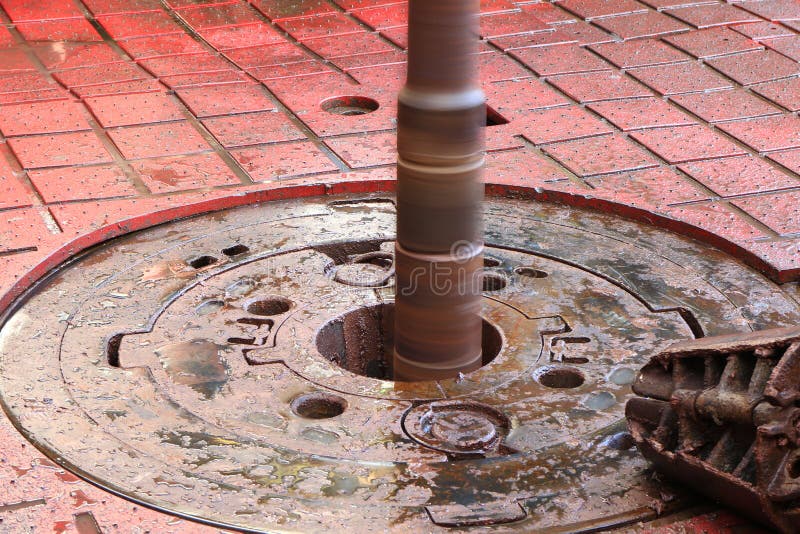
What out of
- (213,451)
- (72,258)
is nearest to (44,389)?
(213,451)

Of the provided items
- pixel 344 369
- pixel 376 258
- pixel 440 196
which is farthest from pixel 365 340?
pixel 440 196

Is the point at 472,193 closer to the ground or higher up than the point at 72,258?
higher up

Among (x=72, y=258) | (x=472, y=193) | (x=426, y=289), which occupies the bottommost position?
(x=72, y=258)

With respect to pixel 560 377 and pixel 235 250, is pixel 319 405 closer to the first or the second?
pixel 560 377

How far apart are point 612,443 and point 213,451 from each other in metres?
1.01

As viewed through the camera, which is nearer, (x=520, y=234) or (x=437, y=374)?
(x=437, y=374)

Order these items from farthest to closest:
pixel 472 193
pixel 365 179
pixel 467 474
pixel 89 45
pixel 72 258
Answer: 1. pixel 89 45
2. pixel 365 179
3. pixel 72 258
4. pixel 472 193
5. pixel 467 474

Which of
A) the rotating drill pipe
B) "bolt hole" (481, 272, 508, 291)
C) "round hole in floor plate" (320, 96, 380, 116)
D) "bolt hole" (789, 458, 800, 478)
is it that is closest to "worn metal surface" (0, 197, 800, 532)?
"bolt hole" (481, 272, 508, 291)

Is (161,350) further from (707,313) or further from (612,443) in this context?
(707,313)

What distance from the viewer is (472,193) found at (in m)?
3.12

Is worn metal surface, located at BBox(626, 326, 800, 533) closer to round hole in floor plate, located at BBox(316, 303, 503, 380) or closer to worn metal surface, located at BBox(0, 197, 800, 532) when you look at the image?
worn metal surface, located at BBox(0, 197, 800, 532)

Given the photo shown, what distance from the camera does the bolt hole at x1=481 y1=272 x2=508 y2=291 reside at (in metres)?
3.84

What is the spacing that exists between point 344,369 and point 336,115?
203 centimetres

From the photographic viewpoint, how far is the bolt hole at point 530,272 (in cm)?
389
